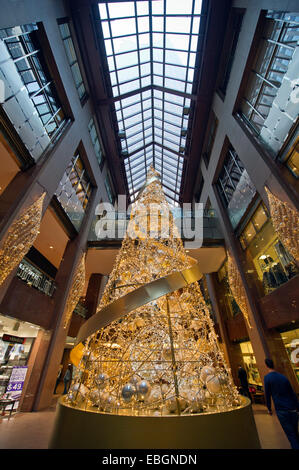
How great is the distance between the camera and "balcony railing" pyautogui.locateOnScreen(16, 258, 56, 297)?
6202mm

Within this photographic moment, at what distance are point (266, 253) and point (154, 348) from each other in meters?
6.18

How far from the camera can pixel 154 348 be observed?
259 cm

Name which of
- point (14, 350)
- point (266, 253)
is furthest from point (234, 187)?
point (14, 350)

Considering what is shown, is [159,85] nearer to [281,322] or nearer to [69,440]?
[281,322]

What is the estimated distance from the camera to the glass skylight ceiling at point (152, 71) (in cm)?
863

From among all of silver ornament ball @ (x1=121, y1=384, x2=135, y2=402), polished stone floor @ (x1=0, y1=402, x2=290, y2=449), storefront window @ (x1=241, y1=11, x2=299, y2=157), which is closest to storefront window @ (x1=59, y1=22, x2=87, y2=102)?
storefront window @ (x1=241, y1=11, x2=299, y2=157)

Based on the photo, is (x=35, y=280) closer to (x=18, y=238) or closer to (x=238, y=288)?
(x=18, y=238)

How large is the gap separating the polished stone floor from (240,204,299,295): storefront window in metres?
3.63

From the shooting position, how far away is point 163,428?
61.6 inches

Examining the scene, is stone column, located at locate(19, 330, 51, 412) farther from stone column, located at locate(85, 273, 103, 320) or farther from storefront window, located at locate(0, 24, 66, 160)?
storefront window, located at locate(0, 24, 66, 160)

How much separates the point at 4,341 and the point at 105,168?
36.0ft

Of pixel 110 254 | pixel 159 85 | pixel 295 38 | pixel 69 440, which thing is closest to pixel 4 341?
pixel 110 254

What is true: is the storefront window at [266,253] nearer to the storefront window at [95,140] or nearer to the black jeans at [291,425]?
the black jeans at [291,425]

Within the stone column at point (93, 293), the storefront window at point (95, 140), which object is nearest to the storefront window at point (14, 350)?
the stone column at point (93, 293)
